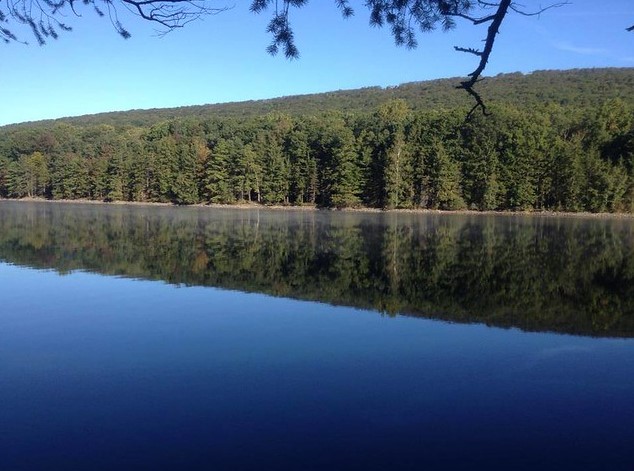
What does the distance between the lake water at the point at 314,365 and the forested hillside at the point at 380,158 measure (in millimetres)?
34574

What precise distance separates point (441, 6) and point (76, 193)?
251 feet

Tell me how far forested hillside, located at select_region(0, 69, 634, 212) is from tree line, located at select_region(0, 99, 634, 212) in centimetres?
12

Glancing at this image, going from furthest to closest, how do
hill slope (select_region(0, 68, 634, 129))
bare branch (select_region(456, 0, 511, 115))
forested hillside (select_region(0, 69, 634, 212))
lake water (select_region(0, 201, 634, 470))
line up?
1. hill slope (select_region(0, 68, 634, 129))
2. forested hillside (select_region(0, 69, 634, 212))
3. lake water (select_region(0, 201, 634, 470))
4. bare branch (select_region(456, 0, 511, 115))

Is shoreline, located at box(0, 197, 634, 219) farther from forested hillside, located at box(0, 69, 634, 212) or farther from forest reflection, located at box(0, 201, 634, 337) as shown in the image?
forest reflection, located at box(0, 201, 634, 337)

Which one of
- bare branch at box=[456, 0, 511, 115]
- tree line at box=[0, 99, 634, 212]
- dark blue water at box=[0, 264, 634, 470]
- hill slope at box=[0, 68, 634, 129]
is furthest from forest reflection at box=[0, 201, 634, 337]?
hill slope at box=[0, 68, 634, 129]

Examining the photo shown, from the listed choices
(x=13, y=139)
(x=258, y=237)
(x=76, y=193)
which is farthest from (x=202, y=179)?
(x=258, y=237)

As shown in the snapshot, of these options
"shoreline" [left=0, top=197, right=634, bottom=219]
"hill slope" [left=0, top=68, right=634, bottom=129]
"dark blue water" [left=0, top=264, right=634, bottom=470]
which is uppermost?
"hill slope" [left=0, top=68, right=634, bottom=129]

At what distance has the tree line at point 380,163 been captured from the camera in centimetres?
5244

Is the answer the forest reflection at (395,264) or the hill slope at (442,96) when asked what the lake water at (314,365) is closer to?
the forest reflection at (395,264)

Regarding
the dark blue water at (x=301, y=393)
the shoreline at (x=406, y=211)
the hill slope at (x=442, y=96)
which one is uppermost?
the hill slope at (x=442, y=96)

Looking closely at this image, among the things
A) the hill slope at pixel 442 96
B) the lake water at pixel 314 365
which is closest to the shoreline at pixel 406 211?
the hill slope at pixel 442 96

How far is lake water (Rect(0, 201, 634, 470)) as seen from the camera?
253 inches

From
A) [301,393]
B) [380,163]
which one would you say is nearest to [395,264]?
[301,393]

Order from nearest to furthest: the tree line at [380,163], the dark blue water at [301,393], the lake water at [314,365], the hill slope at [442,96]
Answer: the dark blue water at [301,393] < the lake water at [314,365] < the tree line at [380,163] < the hill slope at [442,96]
